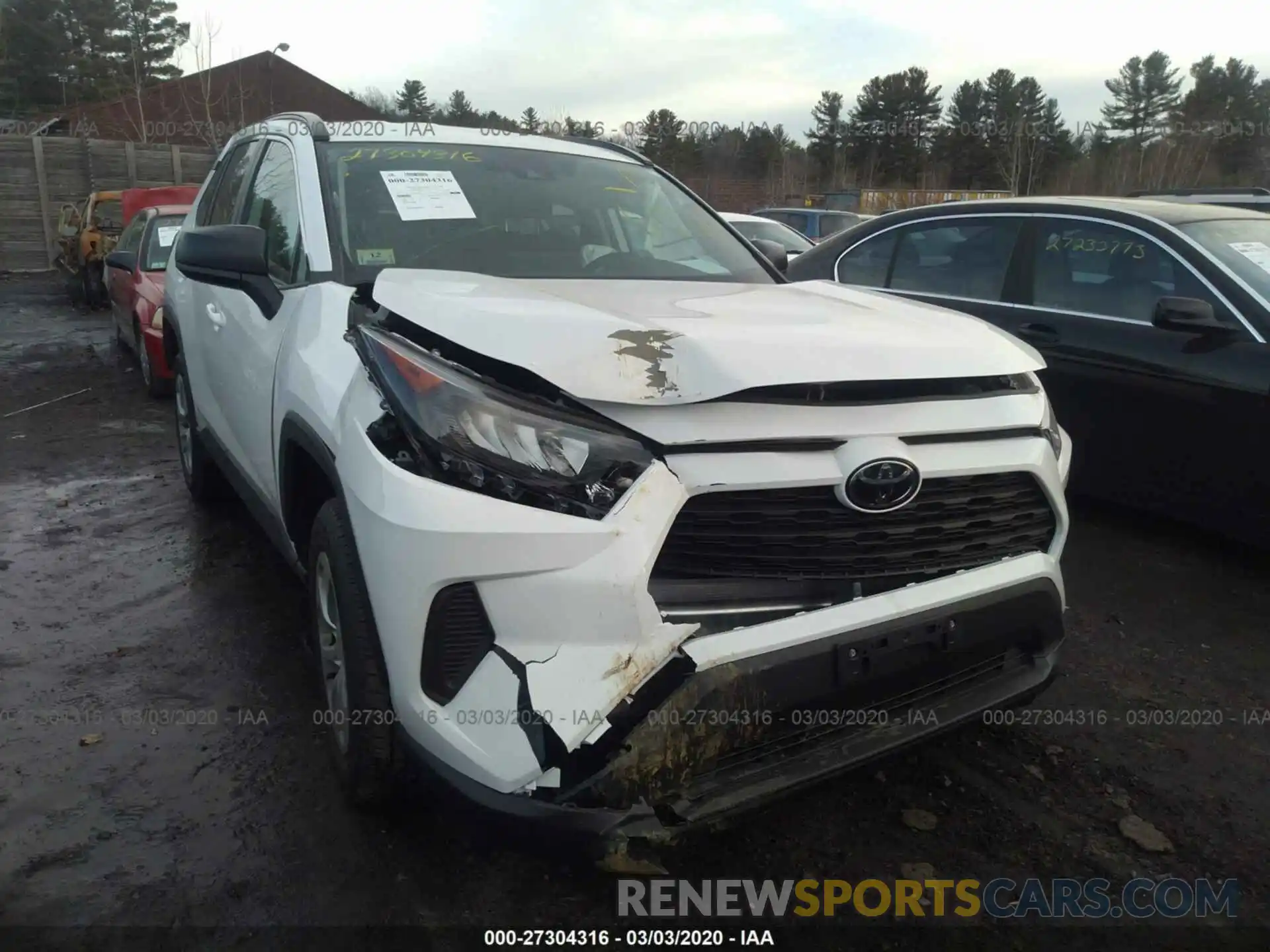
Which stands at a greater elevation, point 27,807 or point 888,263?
point 888,263

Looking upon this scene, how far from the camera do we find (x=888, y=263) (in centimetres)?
568

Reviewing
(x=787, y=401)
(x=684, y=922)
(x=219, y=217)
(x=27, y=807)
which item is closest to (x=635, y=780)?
(x=684, y=922)

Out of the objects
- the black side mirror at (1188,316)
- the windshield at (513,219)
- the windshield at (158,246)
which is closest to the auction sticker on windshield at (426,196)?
the windshield at (513,219)

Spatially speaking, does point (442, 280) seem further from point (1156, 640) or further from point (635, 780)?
point (1156, 640)

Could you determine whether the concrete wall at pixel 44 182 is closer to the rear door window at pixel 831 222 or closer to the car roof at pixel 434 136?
the rear door window at pixel 831 222

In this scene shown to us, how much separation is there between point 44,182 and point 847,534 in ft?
79.3

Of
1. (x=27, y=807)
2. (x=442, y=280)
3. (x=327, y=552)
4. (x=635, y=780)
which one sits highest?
(x=442, y=280)

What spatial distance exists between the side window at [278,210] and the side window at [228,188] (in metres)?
0.28

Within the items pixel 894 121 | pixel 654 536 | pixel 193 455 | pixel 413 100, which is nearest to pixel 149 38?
pixel 413 100

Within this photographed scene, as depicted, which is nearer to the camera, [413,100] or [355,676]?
[355,676]

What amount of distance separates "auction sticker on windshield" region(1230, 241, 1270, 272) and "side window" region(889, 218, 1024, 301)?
1.02 m

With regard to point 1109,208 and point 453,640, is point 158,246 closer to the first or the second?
point 1109,208

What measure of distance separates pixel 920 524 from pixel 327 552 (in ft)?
4.53

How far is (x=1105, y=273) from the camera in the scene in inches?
180
